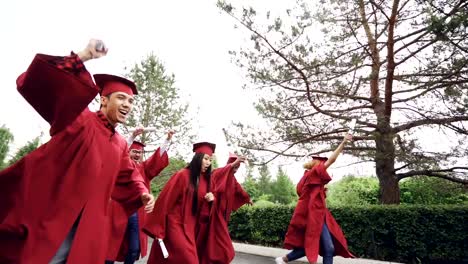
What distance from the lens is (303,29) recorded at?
9.18 meters

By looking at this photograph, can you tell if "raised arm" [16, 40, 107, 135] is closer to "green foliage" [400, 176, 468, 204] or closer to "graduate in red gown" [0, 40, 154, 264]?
"graduate in red gown" [0, 40, 154, 264]

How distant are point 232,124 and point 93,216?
8616 mm

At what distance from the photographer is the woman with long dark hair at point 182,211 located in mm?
5246

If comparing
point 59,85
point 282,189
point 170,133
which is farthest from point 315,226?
point 282,189

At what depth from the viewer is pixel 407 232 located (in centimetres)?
823

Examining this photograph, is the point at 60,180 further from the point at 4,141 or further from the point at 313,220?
the point at 4,141

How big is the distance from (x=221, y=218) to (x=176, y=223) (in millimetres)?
920

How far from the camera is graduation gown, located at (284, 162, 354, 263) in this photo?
20.2 ft

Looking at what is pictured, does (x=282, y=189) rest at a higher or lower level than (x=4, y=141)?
lower

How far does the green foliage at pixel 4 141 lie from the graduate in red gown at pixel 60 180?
42325 millimetres

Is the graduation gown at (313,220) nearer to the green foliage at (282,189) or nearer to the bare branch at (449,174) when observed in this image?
the bare branch at (449,174)

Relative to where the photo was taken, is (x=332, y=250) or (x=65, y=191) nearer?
(x=65, y=191)

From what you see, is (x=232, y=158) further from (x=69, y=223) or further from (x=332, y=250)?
(x=69, y=223)

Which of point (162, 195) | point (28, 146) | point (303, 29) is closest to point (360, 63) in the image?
point (303, 29)
